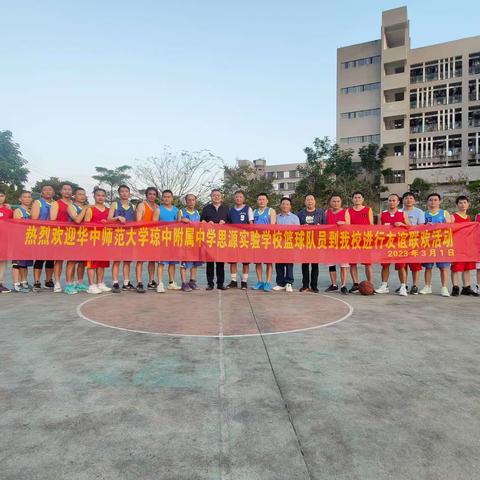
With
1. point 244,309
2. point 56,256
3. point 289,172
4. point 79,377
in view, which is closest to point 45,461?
point 79,377

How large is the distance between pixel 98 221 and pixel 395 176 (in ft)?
118

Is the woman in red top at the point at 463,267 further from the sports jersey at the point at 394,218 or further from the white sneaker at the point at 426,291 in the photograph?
the sports jersey at the point at 394,218

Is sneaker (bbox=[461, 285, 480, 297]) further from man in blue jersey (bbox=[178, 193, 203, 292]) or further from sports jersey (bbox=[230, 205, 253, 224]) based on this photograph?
man in blue jersey (bbox=[178, 193, 203, 292])

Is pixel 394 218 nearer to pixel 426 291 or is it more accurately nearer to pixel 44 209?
pixel 426 291

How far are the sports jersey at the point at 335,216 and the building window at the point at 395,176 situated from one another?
32.9 meters

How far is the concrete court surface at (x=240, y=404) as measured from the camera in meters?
1.76

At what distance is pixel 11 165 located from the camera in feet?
166

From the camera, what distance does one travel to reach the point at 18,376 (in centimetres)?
279

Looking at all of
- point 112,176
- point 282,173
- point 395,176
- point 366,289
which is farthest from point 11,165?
point 366,289

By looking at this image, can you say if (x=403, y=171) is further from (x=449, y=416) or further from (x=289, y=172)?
(x=449, y=416)

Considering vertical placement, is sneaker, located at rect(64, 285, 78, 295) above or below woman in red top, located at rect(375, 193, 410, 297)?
below

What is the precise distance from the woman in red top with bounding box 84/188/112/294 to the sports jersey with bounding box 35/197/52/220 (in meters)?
0.88

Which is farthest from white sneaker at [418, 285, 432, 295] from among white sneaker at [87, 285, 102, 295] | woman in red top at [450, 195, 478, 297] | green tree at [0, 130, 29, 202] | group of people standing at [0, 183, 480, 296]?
green tree at [0, 130, 29, 202]

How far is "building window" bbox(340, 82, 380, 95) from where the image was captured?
3791 cm
